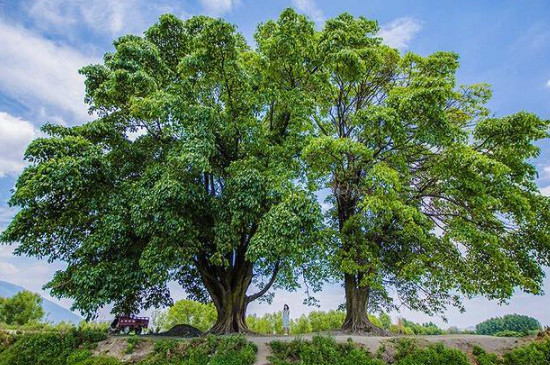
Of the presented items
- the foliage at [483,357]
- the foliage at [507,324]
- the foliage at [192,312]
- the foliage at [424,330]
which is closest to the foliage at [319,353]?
the foliage at [483,357]

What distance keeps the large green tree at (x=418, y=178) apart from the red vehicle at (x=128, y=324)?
396 inches

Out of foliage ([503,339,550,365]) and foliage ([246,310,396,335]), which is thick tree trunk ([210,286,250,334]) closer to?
foliage ([503,339,550,365])

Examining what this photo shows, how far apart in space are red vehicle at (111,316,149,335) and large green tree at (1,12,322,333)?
1.05 meters

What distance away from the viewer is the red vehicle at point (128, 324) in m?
16.9

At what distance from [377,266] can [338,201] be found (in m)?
4.06

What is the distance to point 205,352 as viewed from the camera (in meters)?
11.1

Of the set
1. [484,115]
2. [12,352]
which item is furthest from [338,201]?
[12,352]

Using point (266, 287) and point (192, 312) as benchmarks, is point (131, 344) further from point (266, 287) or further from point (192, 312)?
point (192, 312)

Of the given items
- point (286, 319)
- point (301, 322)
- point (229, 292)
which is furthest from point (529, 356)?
point (301, 322)

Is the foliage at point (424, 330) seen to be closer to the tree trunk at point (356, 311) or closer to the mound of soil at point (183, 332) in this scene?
the tree trunk at point (356, 311)

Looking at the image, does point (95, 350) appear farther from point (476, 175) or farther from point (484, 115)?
point (484, 115)

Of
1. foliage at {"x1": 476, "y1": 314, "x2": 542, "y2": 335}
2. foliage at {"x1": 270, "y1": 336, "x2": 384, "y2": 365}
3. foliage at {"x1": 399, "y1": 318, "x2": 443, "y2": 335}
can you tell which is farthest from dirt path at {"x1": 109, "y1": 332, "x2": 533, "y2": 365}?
foliage at {"x1": 476, "y1": 314, "x2": 542, "y2": 335}

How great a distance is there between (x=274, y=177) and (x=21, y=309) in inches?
1315

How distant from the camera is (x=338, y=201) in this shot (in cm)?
1705
